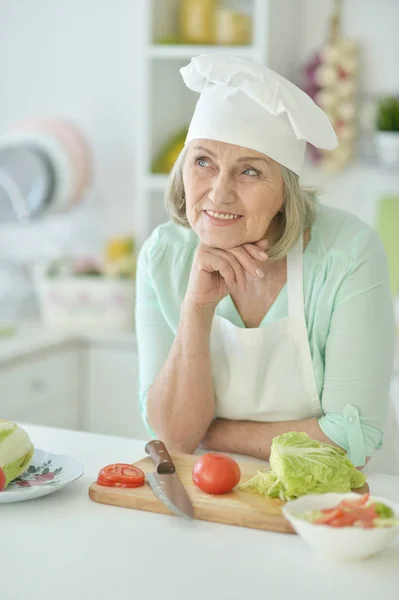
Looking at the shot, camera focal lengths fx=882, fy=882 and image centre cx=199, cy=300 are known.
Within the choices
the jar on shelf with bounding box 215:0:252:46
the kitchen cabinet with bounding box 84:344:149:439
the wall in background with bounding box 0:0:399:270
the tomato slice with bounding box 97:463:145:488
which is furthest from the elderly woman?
the wall in background with bounding box 0:0:399:270

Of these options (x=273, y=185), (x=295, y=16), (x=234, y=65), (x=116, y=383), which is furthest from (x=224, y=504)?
(x=295, y=16)

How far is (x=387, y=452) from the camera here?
1.83 meters

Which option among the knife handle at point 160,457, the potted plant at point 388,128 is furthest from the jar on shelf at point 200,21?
the knife handle at point 160,457

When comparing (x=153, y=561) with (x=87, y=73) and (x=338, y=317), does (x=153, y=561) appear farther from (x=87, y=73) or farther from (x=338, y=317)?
(x=87, y=73)

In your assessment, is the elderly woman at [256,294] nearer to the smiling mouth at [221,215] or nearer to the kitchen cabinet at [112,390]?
the smiling mouth at [221,215]

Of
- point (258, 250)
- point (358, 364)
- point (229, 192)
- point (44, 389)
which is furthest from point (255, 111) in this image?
point (44, 389)

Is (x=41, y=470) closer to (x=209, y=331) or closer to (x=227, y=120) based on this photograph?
(x=209, y=331)

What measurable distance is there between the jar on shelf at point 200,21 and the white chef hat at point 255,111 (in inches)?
59.1

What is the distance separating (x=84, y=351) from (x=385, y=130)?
4.21ft

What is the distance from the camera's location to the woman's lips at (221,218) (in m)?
1.60

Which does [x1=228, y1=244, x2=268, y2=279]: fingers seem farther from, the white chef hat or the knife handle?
the knife handle

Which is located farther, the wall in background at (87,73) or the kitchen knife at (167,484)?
the wall in background at (87,73)

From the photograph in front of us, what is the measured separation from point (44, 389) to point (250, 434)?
1456 millimetres

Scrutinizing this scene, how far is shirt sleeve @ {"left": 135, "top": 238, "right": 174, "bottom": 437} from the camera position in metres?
1.78
